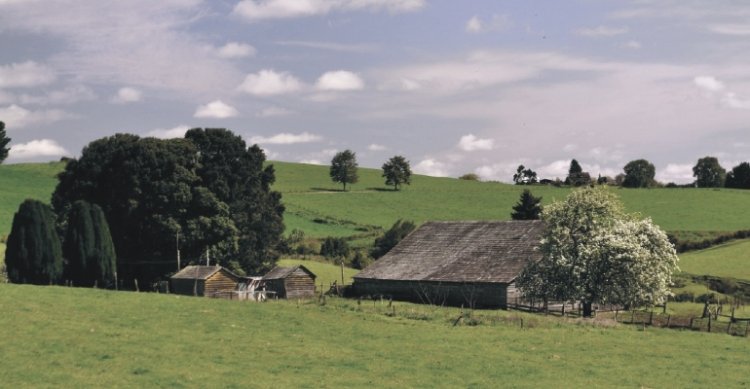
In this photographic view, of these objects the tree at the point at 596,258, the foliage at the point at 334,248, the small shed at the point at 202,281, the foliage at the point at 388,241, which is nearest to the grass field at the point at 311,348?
the tree at the point at 596,258

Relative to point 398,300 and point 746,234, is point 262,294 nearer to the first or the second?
point 398,300

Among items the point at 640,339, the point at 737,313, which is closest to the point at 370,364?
the point at 640,339

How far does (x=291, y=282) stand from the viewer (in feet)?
218

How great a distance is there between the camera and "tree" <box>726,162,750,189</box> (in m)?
165

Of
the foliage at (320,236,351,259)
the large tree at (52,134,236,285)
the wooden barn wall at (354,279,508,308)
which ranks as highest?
the large tree at (52,134,236,285)

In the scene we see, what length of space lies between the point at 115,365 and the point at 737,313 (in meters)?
46.3

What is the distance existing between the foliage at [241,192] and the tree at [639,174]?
103655 mm

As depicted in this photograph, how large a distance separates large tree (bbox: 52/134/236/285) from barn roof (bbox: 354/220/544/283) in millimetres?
13884

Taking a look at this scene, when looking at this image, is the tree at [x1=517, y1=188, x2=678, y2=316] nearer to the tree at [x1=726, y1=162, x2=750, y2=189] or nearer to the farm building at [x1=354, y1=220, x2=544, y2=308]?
the farm building at [x1=354, y1=220, x2=544, y2=308]

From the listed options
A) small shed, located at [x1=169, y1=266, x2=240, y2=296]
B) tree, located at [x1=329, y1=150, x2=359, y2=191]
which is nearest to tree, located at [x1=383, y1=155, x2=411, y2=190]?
tree, located at [x1=329, y1=150, x2=359, y2=191]

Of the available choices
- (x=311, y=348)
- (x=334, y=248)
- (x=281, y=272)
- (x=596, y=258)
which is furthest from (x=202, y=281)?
(x=334, y=248)

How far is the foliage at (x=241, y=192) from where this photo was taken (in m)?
68.7

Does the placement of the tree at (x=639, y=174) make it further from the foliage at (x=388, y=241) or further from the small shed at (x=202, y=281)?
the small shed at (x=202, y=281)

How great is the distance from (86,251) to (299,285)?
17346 millimetres
